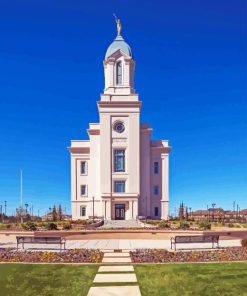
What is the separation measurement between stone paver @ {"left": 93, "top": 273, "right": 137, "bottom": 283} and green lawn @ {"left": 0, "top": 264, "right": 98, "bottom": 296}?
0.23 meters

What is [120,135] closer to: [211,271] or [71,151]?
[71,151]

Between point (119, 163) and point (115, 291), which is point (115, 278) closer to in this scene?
point (115, 291)

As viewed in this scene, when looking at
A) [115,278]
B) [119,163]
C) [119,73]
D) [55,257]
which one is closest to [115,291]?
[115,278]

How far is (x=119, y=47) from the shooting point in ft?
194

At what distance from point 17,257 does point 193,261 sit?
6.73 meters

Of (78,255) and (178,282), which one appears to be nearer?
(178,282)

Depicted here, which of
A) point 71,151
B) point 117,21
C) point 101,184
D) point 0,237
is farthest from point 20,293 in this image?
point 117,21

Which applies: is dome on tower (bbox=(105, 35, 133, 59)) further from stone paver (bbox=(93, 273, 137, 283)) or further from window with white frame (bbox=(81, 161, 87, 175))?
stone paver (bbox=(93, 273, 137, 283))

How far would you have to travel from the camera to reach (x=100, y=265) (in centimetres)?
1268

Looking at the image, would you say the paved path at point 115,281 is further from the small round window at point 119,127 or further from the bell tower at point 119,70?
the bell tower at point 119,70

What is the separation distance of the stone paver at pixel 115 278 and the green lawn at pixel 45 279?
0.74 ft

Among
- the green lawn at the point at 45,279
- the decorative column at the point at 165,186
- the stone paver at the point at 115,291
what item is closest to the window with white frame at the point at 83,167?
the decorative column at the point at 165,186

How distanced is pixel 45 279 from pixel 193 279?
4228 millimetres

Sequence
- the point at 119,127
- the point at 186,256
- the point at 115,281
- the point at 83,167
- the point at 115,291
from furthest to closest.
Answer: the point at 83,167, the point at 119,127, the point at 186,256, the point at 115,281, the point at 115,291
